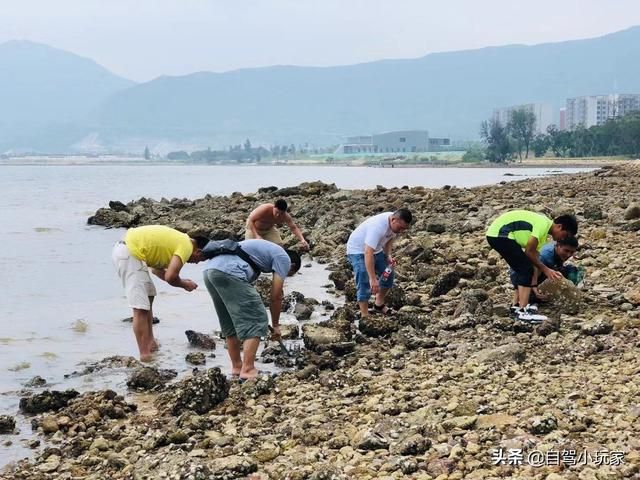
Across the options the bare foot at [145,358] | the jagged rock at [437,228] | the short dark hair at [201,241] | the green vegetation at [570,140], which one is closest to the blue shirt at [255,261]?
the short dark hair at [201,241]

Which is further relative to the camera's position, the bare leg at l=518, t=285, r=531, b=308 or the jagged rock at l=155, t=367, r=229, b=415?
the bare leg at l=518, t=285, r=531, b=308

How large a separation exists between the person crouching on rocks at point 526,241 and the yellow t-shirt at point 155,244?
384 centimetres

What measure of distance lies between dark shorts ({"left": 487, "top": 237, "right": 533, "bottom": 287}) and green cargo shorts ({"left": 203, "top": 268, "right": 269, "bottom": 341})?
319 cm

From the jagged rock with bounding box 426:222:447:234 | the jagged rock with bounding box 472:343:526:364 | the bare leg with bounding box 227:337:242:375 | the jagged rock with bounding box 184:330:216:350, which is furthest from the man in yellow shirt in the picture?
the jagged rock with bounding box 426:222:447:234

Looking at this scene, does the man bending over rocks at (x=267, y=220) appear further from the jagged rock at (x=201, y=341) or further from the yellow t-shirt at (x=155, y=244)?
the yellow t-shirt at (x=155, y=244)

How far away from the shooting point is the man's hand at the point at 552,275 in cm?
962

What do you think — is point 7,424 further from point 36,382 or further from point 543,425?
point 543,425

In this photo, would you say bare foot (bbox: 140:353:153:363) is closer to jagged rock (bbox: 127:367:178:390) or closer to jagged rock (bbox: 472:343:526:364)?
jagged rock (bbox: 127:367:178:390)

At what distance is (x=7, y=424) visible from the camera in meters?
7.64

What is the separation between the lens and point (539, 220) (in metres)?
9.56

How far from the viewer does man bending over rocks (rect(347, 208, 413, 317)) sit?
995cm

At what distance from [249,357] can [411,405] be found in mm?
2216

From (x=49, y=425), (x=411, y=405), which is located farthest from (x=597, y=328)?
(x=49, y=425)

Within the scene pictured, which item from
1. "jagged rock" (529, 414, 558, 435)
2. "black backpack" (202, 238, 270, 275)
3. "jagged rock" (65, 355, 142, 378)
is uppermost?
"black backpack" (202, 238, 270, 275)
